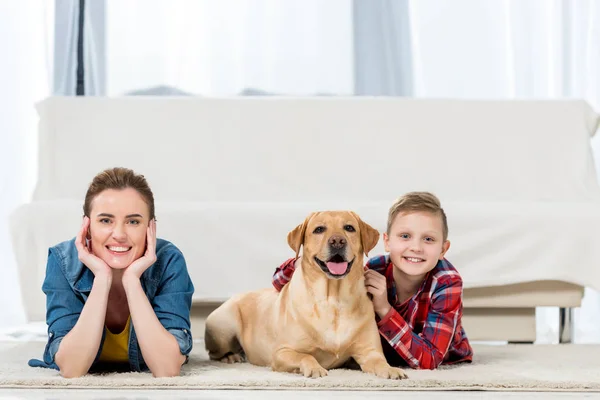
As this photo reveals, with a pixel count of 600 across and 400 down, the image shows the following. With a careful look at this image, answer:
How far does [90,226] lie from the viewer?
1.95m

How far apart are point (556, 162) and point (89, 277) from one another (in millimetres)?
2186

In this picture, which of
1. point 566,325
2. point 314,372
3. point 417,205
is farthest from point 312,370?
point 566,325

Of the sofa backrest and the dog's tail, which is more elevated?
the sofa backrest

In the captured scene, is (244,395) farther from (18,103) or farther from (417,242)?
(18,103)

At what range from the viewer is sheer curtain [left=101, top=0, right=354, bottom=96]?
13.9 ft

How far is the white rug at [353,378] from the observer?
173cm

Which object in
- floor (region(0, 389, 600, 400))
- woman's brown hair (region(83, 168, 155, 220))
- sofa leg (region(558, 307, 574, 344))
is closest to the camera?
floor (region(0, 389, 600, 400))

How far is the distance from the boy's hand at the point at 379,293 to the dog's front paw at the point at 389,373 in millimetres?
202

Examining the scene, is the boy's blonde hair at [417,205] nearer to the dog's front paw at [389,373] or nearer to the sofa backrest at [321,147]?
the dog's front paw at [389,373]

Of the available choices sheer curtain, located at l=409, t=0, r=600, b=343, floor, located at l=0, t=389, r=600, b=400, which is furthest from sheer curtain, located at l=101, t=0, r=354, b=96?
floor, located at l=0, t=389, r=600, b=400

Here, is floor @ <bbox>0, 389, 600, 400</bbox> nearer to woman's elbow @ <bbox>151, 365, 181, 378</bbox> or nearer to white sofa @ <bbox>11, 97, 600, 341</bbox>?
woman's elbow @ <bbox>151, 365, 181, 378</bbox>

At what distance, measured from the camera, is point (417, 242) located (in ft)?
6.82

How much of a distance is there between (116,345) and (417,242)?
0.80 m

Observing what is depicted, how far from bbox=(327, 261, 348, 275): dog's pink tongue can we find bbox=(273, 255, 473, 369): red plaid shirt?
0.20 m
